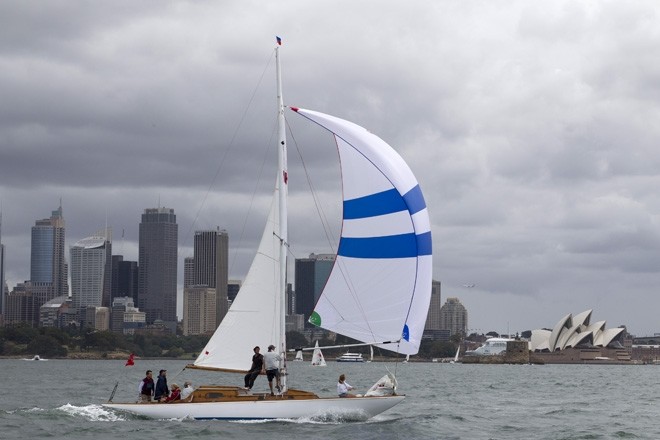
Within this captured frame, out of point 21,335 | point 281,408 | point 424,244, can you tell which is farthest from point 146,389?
point 21,335

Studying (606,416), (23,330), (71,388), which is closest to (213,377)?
(71,388)

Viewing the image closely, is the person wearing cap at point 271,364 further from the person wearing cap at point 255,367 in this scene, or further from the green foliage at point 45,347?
the green foliage at point 45,347

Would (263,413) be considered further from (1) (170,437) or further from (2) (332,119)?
(2) (332,119)

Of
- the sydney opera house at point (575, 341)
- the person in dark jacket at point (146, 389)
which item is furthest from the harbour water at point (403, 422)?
the sydney opera house at point (575, 341)

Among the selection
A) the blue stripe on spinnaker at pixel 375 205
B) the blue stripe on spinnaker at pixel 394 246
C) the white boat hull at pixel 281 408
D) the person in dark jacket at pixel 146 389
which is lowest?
the white boat hull at pixel 281 408

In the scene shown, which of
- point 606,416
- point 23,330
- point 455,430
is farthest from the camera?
point 23,330

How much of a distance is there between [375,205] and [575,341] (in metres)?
137

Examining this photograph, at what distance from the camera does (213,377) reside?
7331 centimetres

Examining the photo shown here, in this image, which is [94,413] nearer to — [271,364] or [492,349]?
[271,364]

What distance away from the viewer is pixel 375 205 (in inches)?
1085

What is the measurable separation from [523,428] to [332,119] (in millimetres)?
10660

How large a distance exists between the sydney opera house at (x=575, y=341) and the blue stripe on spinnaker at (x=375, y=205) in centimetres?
13335

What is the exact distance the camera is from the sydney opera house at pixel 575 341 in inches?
6275

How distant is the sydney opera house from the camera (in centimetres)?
15938
